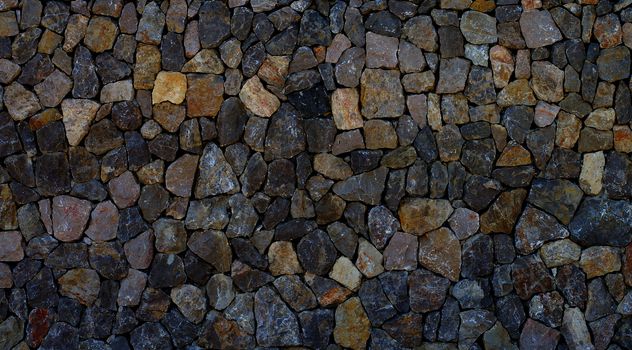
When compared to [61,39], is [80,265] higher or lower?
lower

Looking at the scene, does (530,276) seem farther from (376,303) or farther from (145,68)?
(145,68)

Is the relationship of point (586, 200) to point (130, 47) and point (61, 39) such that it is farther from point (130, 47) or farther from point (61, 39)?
point (61, 39)

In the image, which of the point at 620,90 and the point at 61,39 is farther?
the point at 61,39

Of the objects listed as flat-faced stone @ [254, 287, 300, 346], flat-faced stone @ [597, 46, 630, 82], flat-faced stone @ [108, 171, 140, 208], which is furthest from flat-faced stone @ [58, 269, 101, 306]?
flat-faced stone @ [597, 46, 630, 82]

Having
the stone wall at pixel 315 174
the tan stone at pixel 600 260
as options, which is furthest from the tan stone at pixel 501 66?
the tan stone at pixel 600 260

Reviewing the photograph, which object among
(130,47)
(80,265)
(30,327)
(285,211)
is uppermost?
(130,47)

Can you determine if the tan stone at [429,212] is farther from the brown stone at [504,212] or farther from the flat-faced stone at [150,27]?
the flat-faced stone at [150,27]

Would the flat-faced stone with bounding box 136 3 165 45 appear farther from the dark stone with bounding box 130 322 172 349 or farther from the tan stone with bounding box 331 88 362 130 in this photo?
the dark stone with bounding box 130 322 172 349

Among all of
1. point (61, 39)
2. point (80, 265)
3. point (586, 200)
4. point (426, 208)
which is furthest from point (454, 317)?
point (61, 39)

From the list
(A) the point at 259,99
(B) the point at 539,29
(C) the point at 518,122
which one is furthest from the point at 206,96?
(B) the point at 539,29
